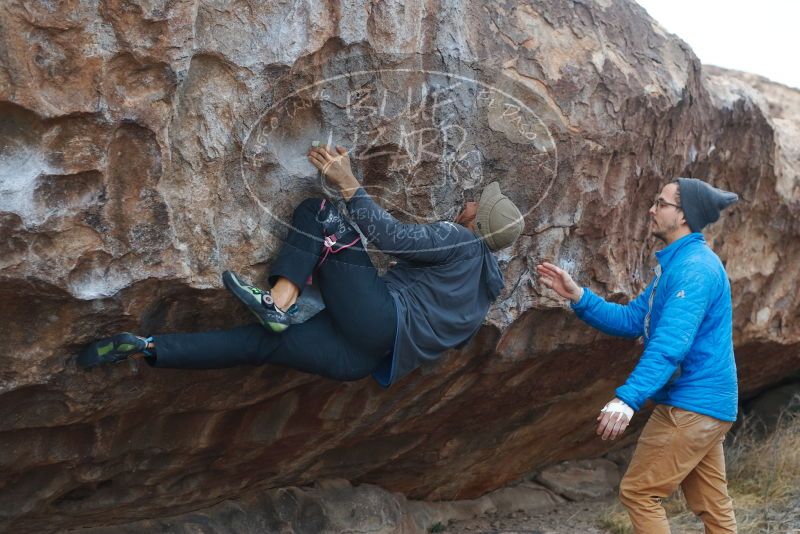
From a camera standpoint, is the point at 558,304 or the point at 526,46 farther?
the point at 558,304

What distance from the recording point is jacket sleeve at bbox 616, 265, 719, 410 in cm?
349

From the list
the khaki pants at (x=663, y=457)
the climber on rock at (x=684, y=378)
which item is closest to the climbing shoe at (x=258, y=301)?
the climber on rock at (x=684, y=378)

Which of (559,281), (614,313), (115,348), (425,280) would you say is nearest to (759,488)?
(614,313)

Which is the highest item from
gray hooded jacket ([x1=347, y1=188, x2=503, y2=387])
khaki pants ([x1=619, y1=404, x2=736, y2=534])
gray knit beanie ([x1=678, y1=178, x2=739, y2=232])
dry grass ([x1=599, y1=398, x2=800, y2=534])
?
gray knit beanie ([x1=678, y1=178, x2=739, y2=232])

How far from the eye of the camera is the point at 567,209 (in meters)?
4.42

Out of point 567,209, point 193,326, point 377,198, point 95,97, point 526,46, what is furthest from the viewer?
point 567,209

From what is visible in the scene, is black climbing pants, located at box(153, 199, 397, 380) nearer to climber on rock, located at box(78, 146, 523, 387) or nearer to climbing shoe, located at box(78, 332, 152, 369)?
climber on rock, located at box(78, 146, 523, 387)

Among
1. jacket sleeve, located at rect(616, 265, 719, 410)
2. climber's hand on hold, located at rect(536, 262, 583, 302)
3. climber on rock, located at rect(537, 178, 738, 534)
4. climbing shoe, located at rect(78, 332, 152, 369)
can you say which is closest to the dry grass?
climber on rock, located at rect(537, 178, 738, 534)

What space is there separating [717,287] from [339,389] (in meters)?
1.64

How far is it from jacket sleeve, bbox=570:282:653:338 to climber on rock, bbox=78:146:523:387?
2.39 feet

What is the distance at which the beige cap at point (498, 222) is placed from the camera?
3.83 meters

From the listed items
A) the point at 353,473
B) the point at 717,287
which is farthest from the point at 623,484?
the point at 353,473

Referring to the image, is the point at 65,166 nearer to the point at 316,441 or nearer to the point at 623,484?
the point at 316,441

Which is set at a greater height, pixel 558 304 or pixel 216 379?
pixel 558 304
